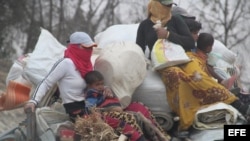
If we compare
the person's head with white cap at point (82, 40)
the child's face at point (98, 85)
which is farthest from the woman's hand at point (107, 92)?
the person's head with white cap at point (82, 40)

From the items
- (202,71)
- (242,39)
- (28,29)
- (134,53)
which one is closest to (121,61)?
(134,53)

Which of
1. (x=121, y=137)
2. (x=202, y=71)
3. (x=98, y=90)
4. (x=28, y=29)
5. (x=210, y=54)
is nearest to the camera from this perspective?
(x=121, y=137)

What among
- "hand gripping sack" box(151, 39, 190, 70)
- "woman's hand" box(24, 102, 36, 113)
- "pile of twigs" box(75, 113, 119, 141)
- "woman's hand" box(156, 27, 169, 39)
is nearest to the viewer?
"pile of twigs" box(75, 113, 119, 141)

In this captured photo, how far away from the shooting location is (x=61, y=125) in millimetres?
4668

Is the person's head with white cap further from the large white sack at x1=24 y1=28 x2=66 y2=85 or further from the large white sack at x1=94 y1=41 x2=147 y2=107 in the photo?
the large white sack at x1=24 y1=28 x2=66 y2=85

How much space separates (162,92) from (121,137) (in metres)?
0.80

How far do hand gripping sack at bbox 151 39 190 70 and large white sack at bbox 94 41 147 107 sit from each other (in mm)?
104

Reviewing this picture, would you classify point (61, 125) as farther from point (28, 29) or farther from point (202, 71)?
point (28, 29)

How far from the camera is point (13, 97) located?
523 cm

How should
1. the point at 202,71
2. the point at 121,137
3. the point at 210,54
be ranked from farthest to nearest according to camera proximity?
the point at 210,54, the point at 202,71, the point at 121,137

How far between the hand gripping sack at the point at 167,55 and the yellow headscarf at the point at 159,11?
32cm

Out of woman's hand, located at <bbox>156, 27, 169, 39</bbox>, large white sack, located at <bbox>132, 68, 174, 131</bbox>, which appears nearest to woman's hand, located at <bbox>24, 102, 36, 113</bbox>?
large white sack, located at <bbox>132, 68, 174, 131</bbox>

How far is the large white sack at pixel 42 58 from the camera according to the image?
5336 mm

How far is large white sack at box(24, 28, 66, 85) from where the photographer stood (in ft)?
17.5
